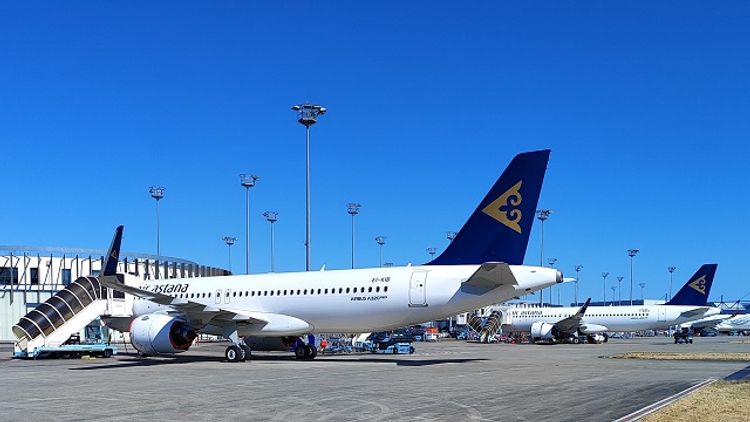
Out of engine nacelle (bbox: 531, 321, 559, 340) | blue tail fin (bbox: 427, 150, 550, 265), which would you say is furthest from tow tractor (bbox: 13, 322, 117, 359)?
engine nacelle (bbox: 531, 321, 559, 340)

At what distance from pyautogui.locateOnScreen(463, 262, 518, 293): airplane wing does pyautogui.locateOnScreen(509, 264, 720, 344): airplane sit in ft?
126

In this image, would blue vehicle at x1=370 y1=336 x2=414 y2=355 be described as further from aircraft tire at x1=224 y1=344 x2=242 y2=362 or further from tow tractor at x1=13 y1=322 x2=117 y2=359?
tow tractor at x1=13 y1=322 x2=117 y2=359

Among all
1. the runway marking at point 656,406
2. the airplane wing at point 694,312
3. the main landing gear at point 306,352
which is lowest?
the main landing gear at point 306,352

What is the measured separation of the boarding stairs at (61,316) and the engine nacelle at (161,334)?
6094mm

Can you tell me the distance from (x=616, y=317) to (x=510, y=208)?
151 feet

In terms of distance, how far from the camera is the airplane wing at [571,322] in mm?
62091

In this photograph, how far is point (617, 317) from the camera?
6794cm

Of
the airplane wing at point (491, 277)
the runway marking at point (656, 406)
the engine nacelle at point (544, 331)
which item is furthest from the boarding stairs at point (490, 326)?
the runway marking at point (656, 406)

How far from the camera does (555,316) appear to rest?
226 ft

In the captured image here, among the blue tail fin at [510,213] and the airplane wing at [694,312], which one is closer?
the blue tail fin at [510,213]

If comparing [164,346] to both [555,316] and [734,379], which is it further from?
[555,316]

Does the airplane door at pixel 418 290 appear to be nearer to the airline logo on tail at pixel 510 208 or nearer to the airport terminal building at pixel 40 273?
the airline logo on tail at pixel 510 208

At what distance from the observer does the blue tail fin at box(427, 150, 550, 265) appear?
25922 mm

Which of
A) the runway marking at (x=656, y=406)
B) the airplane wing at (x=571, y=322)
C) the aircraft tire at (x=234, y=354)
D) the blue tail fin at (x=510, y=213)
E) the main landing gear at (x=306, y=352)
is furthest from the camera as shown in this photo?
the airplane wing at (x=571, y=322)
